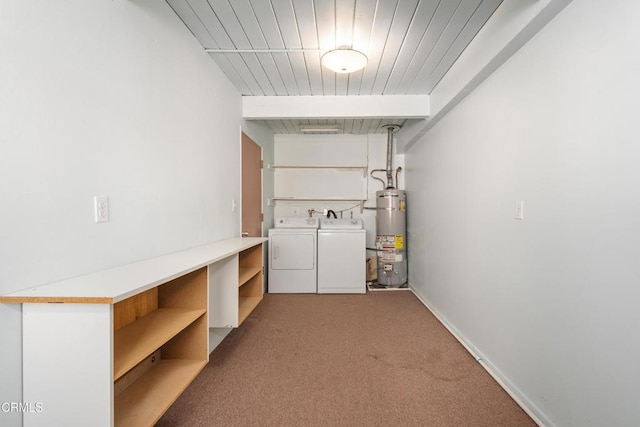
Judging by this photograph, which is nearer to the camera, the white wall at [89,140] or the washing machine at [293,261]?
the white wall at [89,140]

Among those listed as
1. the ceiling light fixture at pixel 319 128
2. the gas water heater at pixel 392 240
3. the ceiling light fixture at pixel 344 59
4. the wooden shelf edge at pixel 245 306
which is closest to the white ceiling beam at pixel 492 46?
the ceiling light fixture at pixel 344 59

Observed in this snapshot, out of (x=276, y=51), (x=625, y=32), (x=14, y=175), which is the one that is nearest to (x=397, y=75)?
(x=276, y=51)

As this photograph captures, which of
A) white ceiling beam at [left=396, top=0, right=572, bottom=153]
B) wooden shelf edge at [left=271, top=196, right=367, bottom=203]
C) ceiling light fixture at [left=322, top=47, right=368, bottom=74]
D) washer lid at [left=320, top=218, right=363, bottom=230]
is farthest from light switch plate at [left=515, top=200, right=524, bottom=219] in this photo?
wooden shelf edge at [left=271, top=196, right=367, bottom=203]

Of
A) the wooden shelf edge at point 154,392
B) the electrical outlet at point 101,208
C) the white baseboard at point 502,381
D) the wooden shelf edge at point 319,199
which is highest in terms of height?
the wooden shelf edge at point 319,199

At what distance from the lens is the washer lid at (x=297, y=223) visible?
3949 mm

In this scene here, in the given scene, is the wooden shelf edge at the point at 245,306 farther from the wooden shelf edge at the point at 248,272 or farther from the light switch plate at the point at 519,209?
the light switch plate at the point at 519,209

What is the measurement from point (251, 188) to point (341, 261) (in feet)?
4.77

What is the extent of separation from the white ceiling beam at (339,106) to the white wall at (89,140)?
3.47 ft

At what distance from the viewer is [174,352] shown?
161cm

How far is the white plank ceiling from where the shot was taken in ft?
5.74

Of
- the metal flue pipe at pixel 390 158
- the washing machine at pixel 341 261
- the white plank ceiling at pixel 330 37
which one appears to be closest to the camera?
the white plank ceiling at pixel 330 37

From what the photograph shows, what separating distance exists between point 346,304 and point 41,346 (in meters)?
2.81

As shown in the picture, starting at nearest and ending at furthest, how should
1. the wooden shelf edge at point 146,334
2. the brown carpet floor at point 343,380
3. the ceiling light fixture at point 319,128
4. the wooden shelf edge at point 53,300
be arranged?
the wooden shelf edge at point 53,300 < the wooden shelf edge at point 146,334 < the brown carpet floor at point 343,380 < the ceiling light fixture at point 319,128

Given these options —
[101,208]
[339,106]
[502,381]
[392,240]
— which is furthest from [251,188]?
[502,381]
